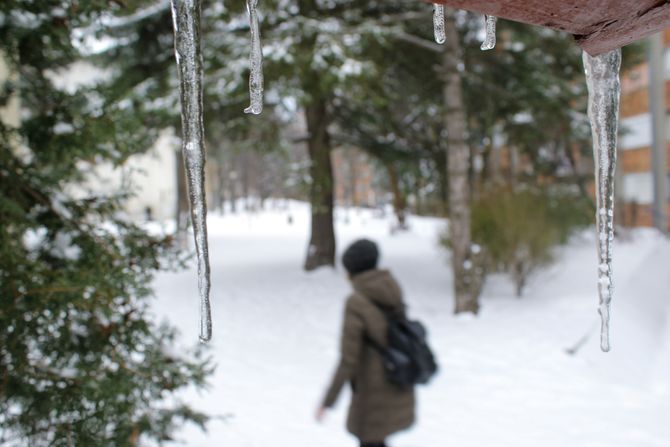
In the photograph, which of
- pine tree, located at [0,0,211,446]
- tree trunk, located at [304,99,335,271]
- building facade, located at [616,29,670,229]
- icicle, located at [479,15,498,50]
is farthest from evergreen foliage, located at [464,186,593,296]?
building facade, located at [616,29,670,229]

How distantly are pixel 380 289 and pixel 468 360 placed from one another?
191 inches

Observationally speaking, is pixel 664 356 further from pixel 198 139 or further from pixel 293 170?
pixel 293 170

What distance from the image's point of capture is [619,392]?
6172mm

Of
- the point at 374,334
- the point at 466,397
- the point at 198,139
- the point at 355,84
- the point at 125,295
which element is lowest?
the point at 466,397

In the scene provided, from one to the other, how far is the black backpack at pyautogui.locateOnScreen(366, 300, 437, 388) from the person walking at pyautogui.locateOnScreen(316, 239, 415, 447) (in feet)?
0.13

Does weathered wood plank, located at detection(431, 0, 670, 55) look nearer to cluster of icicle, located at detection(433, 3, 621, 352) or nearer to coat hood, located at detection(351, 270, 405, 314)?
cluster of icicle, located at detection(433, 3, 621, 352)

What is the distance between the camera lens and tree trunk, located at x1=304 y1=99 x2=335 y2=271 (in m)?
11.7

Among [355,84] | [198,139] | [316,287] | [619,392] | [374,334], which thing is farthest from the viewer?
[316,287]

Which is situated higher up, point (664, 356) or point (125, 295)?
point (125, 295)

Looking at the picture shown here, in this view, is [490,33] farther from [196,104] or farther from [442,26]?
[196,104]

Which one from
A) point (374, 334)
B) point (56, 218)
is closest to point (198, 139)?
point (374, 334)

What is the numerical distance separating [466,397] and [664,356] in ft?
7.27

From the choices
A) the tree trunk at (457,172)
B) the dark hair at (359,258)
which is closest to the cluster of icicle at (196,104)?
the dark hair at (359,258)

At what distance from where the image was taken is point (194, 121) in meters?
1.52
